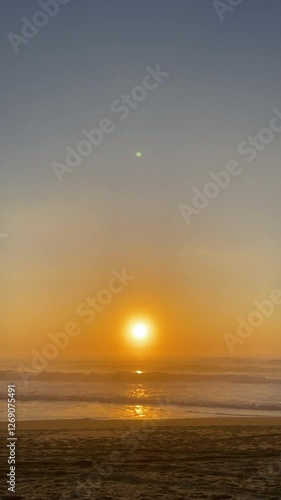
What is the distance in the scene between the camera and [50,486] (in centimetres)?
1238

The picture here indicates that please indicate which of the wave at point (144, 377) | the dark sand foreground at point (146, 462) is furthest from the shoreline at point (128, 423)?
the wave at point (144, 377)

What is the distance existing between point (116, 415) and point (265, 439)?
39.7ft

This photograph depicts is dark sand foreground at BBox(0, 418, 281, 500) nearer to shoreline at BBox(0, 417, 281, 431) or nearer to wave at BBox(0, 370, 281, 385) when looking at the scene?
shoreline at BBox(0, 417, 281, 431)

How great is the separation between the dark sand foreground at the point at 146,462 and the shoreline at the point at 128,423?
155 mm

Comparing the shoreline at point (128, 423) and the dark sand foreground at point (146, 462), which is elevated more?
the shoreline at point (128, 423)

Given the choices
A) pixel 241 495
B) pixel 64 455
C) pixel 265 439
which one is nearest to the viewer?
pixel 241 495

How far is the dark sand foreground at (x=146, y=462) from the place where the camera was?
1194 centimetres

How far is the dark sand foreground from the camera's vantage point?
1194 centimetres

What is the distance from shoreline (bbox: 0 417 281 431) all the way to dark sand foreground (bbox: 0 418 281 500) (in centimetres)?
15

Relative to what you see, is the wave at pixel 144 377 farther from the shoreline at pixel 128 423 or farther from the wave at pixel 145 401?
the shoreline at pixel 128 423

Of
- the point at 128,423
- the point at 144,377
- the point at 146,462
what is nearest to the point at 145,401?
the point at 128,423

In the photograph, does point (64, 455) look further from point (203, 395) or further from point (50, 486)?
point (203, 395)

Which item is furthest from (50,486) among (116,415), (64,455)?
(116,415)

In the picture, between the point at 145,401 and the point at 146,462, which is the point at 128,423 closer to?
the point at 146,462
